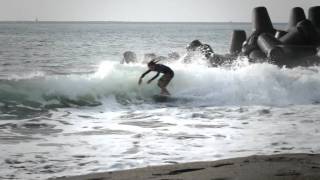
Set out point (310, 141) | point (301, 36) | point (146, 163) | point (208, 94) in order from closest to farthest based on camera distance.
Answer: point (146, 163)
point (310, 141)
point (208, 94)
point (301, 36)

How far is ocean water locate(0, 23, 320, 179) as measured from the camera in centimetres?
773

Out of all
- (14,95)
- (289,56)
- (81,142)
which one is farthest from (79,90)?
(81,142)

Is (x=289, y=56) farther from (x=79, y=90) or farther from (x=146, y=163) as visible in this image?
(x=146, y=163)

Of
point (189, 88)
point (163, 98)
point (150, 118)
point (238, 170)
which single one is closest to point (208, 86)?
point (189, 88)

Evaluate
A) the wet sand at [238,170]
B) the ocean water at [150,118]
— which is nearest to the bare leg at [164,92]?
the ocean water at [150,118]

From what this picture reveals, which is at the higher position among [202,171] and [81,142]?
[81,142]

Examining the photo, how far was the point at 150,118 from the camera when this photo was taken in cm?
1212

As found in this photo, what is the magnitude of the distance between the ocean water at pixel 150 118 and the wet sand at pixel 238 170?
0.58 m

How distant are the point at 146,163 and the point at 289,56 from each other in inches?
477

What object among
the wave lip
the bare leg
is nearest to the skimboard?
the bare leg

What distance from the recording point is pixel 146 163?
726 centimetres

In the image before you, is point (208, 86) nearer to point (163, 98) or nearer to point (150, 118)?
point (163, 98)

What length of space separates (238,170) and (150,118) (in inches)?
239

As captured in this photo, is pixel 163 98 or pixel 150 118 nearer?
pixel 150 118
